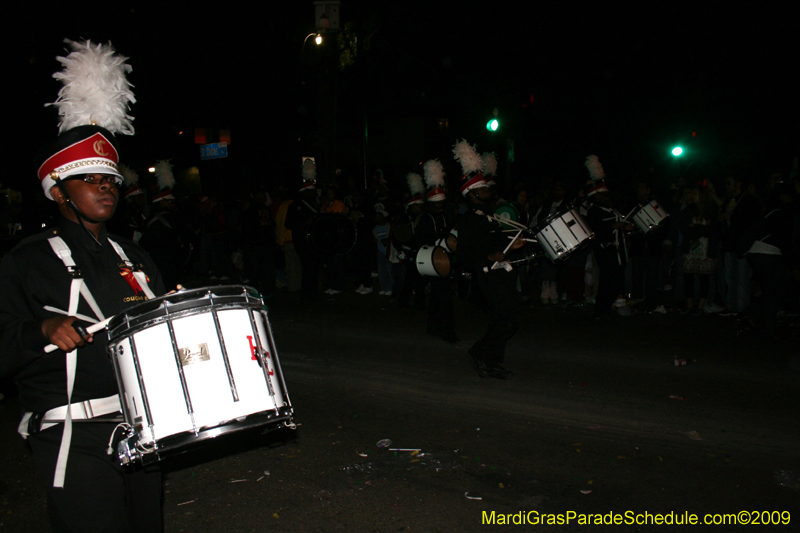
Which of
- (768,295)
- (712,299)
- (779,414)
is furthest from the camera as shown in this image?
(712,299)

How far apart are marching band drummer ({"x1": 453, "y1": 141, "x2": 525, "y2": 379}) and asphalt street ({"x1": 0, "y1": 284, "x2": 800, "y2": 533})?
0.92 feet

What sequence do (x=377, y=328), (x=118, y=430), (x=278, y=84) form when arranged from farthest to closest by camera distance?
(x=278, y=84) → (x=377, y=328) → (x=118, y=430)

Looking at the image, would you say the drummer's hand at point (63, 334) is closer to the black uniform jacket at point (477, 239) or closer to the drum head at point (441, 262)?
the black uniform jacket at point (477, 239)

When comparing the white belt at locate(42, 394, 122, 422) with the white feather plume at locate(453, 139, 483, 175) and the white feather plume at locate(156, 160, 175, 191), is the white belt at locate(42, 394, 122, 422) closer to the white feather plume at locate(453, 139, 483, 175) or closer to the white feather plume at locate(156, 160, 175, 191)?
the white feather plume at locate(453, 139, 483, 175)

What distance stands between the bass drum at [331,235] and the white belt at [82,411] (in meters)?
9.32

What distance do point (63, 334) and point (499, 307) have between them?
4789 millimetres

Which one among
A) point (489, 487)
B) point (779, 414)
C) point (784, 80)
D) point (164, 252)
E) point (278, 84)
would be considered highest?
point (278, 84)

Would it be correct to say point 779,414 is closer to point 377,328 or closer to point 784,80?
point 377,328

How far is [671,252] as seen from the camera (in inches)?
423

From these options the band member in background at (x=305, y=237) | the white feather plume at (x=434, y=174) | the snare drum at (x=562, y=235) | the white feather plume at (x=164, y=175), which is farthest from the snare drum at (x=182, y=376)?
the band member in background at (x=305, y=237)

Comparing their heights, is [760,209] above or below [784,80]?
below

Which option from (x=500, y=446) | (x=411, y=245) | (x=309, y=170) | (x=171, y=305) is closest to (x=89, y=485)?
(x=171, y=305)

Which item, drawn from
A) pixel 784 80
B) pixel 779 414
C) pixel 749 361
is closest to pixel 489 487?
pixel 779 414

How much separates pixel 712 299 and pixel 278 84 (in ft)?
69.7
